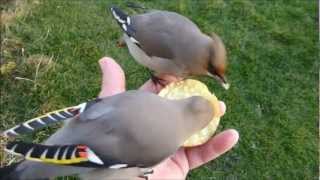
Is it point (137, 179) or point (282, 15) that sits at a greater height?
point (137, 179)

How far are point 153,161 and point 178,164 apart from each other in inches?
21.7

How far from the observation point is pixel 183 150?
381cm

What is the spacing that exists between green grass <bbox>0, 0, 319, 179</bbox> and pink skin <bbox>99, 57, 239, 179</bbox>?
724mm

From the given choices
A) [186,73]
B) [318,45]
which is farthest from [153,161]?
A: [318,45]

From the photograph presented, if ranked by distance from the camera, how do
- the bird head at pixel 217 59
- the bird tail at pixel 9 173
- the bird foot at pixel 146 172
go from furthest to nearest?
1. the bird head at pixel 217 59
2. the bird foot at pixel 146 172
3. the bird tail at pixel 9 173

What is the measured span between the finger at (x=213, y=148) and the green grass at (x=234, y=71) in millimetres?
863

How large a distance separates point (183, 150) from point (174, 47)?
0.69 meters

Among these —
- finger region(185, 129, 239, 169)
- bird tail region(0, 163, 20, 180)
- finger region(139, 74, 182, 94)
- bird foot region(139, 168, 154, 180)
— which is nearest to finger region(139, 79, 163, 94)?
finger region(139, 74, 182, 94)

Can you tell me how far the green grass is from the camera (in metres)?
4.79

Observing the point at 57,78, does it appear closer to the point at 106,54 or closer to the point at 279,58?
the point at 106,54

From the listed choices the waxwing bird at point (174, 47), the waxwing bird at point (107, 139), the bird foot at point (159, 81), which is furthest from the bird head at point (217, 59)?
the waxwing bird at point (107, 139)

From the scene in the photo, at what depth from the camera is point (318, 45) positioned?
615 cm

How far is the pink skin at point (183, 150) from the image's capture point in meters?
3.64

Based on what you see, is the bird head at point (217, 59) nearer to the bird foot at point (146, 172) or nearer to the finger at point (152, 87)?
the finger at point (152, 87)
